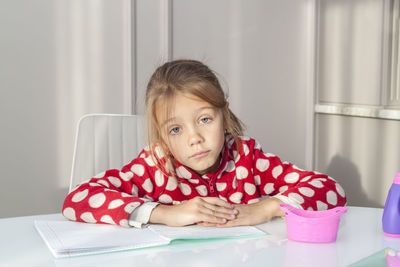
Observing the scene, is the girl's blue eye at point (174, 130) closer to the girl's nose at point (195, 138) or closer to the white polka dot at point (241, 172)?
the girl's nose at point (195, 138)

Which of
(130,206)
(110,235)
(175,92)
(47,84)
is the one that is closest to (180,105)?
(175,92)

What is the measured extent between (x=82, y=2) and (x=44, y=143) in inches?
27.0

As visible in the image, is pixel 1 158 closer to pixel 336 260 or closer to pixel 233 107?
pixel 233 107

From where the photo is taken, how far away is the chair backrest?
1.77 m

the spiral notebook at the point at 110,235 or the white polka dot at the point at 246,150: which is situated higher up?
the white polka dot at the point at 246,150

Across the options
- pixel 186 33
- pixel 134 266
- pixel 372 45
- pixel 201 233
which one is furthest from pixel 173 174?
pixel 372 45

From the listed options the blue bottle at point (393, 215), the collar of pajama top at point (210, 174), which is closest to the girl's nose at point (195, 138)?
the collar of pajama top at point (210, 174)

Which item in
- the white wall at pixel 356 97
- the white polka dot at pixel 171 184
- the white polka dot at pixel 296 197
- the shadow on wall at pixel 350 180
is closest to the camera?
the white polka dot at pixel 296 197

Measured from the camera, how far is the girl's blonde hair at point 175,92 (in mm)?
1388

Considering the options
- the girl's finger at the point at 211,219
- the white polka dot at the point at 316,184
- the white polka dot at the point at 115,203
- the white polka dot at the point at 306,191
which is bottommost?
the girl's finger at the point at 211,219

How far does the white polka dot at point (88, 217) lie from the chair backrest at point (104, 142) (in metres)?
0.51

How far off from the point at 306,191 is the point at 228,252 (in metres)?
0.39

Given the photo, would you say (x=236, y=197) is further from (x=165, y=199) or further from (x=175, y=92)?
(x=175, y=92)

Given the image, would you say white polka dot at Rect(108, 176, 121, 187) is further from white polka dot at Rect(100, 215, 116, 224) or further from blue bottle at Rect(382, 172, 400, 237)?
blue bottle at Rect(382, 172, 400, 237)
